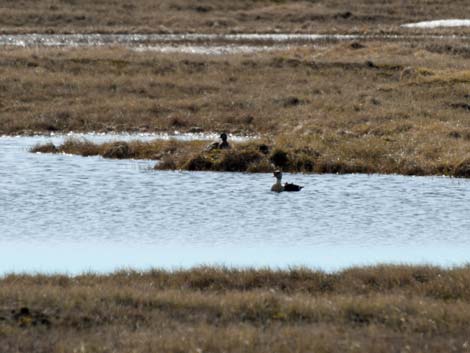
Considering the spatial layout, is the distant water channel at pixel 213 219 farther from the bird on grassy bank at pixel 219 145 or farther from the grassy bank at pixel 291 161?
the bird on grassy bank at pixel 219 145

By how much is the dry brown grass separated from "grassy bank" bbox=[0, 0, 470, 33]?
33.4 m

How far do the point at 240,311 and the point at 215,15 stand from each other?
8695 cm

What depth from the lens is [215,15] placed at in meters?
99.4

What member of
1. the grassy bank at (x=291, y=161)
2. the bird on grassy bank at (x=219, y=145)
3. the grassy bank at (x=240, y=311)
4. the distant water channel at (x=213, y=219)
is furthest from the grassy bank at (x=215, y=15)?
the grassy bank at (x=240, y=311)

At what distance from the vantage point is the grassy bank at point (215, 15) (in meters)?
88.7

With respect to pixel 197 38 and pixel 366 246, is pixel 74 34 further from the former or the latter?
pixel 366 246

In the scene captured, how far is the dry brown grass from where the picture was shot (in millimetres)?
29953

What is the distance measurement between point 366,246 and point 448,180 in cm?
759

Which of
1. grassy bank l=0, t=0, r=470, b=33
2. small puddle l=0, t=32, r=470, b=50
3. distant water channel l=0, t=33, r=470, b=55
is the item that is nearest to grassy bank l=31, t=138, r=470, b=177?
distant water channel l=0, t=33, r=470, b=55

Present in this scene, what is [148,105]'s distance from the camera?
39.8m

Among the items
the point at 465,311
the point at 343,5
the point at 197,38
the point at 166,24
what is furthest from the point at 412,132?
the point at 343,5

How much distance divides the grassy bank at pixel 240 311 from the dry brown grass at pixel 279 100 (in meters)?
12.4

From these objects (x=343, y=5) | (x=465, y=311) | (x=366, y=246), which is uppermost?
(x=465, y=311)

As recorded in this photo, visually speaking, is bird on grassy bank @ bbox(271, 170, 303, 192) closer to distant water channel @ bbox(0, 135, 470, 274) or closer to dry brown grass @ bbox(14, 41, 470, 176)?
distant water channel @ bbox(0, 135, 470, 274)
